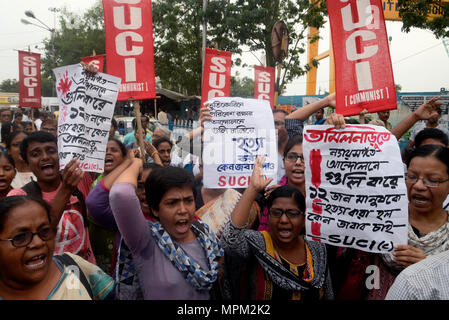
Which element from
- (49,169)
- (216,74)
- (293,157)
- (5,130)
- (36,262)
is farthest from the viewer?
(5,130)

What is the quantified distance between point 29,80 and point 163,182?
812 cm

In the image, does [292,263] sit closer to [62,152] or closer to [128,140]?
[62,152]

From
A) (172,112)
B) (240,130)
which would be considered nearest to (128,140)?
(240,130)

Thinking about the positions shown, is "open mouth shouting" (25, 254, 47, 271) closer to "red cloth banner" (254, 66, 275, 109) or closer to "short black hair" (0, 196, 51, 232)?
"short black hair" (0, 196, 51, 232)

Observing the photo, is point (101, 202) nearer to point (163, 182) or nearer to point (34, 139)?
point (163, 182)

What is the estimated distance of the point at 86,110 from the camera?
113 inches

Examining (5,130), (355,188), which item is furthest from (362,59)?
(5,130)

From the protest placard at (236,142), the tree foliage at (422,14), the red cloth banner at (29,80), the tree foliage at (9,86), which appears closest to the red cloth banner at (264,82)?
the tree foliage at (422,14)

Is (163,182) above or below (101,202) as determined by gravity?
above

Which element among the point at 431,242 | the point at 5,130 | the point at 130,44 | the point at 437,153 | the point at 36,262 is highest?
the point at 130,44

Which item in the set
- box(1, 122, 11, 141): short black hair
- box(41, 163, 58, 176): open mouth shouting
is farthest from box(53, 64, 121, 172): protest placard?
box(1, 122, 11, 141): short black hair

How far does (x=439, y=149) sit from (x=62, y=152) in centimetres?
270

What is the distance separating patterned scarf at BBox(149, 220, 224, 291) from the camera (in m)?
1.76

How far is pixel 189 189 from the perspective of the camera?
6.50 ft
